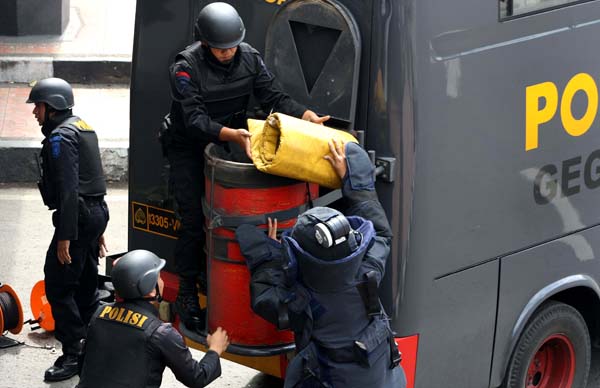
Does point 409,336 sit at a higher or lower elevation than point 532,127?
lower

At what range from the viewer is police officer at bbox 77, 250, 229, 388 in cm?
488

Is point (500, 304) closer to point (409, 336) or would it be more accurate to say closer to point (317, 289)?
point (409, 336)

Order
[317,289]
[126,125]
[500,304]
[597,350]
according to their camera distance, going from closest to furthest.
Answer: [317,289] < [500,304] < [597,350] < [126,125]

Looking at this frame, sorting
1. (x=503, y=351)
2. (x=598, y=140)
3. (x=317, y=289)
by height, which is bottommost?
(x=503, y=351)

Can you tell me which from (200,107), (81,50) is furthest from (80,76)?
(200,107)

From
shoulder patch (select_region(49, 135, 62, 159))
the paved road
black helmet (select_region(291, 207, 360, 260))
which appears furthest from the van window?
shoulder patch (select_region(49, 135, 62, 159))

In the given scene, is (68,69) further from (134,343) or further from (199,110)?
(134,343)

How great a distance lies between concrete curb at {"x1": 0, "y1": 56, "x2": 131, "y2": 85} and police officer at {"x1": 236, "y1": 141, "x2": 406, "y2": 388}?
865cm

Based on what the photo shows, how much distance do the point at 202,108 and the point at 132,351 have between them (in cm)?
124

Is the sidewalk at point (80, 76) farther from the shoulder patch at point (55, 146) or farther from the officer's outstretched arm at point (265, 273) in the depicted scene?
the officer's outstretched arm at point (265, 273)

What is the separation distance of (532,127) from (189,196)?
177cm

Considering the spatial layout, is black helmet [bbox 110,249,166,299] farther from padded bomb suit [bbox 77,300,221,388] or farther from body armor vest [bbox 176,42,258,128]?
body armor vest [bbox 176,42,258,128]

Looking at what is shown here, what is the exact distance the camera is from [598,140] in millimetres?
5969

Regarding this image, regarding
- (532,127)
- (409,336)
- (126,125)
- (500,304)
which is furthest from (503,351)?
→ (126,125)
